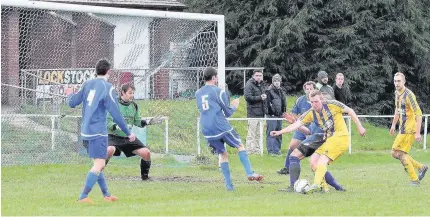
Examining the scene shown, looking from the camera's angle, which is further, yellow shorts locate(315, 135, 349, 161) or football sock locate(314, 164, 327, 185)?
yellow shorts locate(315, 135, 349, 161)

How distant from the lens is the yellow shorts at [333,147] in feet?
51.8

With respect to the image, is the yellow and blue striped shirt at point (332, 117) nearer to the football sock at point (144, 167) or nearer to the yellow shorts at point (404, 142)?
the yellow shorts at point (404, 142)

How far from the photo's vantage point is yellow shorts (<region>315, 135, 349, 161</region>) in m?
15.8

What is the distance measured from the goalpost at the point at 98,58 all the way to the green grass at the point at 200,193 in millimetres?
1139

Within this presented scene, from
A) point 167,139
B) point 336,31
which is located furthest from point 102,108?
point 336,31

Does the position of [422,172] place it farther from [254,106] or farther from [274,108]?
[254,106]

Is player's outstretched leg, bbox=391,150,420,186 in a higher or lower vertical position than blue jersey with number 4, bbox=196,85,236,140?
lower

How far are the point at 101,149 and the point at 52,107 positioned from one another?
7.19 m

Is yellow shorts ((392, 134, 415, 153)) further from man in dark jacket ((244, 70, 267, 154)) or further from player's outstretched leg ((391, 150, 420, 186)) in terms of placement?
man in dark jacket ((244, 70, 267, 154))

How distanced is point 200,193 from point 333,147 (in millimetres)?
2220

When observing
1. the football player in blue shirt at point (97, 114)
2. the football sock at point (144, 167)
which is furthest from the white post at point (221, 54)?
the football player in blue shirt at point (97, 114)

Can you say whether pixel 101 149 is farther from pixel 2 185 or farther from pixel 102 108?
pixel 2 185

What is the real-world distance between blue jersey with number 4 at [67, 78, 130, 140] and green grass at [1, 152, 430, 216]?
105cm

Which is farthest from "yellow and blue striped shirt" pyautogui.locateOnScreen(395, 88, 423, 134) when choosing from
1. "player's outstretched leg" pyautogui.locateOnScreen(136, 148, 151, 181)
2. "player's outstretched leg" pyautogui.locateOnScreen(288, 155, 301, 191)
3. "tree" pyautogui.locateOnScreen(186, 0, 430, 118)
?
"tree" pyautogui.locateOnScreen(186, 0, 430, 118)
